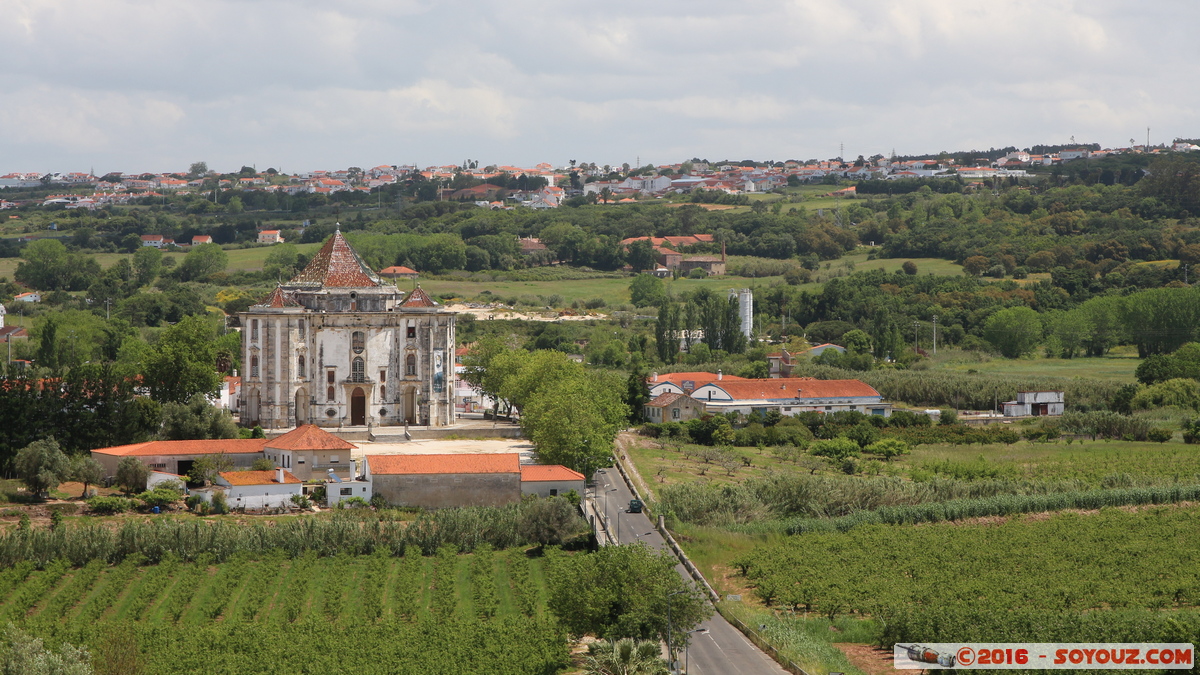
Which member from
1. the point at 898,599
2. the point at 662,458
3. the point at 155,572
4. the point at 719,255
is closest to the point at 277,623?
the point at 155,572

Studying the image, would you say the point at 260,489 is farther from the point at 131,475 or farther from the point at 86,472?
the point at 86,472

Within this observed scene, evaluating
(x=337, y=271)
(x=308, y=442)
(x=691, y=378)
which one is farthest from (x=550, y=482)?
(x=691, y=378)

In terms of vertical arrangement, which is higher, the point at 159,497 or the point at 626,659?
the point at 159,497

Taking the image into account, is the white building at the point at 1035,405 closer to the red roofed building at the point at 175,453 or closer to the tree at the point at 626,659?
the red roofed building at the point at 175,453

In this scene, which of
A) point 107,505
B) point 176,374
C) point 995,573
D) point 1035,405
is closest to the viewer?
point 995,573

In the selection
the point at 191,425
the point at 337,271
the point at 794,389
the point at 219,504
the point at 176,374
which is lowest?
the point at 219,504

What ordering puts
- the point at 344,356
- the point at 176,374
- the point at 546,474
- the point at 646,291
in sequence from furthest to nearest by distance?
the point at 646,291 → the point at 344,356 → the point at 176,374 → the point at 546,474

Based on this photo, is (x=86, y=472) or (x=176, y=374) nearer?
(x=86, y=472)

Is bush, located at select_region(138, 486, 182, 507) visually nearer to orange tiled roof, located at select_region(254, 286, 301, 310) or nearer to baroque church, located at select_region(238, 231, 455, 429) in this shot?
baroque church, located at select_region(238, 231, 455, 429)
